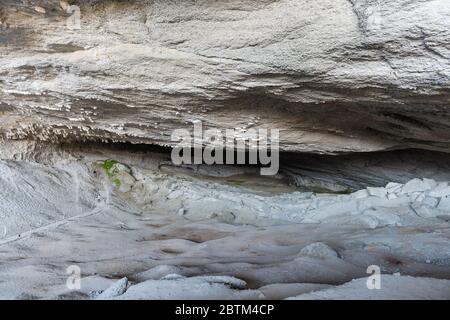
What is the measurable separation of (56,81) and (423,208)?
381 cm

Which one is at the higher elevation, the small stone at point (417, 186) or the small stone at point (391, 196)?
the small stone at point (417, 186)

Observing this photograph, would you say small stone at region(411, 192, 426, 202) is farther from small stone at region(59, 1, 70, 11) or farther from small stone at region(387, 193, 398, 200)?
small stone at region(59, 1, 70, 11)

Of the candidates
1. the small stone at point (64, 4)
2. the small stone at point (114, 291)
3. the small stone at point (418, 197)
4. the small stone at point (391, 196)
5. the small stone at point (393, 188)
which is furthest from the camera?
the small stone at point (393, 188)

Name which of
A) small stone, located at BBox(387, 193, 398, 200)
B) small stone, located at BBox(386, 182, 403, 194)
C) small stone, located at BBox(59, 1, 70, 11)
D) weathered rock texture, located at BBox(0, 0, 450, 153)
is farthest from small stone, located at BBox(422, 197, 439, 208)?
small stone, located at BBox(59, 1, 70, 11)

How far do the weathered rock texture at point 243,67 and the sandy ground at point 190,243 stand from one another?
0.98m

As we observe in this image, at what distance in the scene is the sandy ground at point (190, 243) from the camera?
181 centimetres

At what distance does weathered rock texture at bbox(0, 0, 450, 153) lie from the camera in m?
2.40

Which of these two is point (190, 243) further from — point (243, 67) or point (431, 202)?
point (431, 202)

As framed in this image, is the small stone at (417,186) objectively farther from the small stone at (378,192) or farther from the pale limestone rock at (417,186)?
the small stone at (378,192)

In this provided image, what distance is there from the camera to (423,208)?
373 cm

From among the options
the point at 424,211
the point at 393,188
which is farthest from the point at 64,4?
the point at 393,188

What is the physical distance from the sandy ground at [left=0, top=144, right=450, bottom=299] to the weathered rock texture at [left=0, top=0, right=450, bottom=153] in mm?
984

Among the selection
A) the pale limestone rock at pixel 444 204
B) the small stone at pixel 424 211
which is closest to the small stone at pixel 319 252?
the small stone at pixel 424 211

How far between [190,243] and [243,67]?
1483mm
